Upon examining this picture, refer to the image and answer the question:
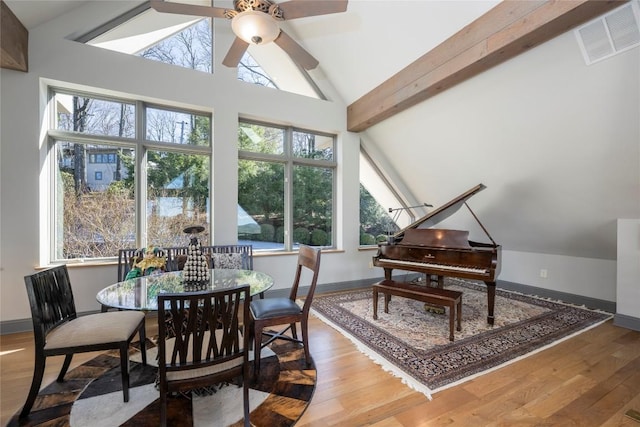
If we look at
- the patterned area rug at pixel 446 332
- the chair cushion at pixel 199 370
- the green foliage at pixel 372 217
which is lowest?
the patterned area rug at pixel 446 332

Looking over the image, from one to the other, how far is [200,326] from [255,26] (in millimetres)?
2127

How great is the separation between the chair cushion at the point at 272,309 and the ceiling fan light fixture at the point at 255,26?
2.21 m

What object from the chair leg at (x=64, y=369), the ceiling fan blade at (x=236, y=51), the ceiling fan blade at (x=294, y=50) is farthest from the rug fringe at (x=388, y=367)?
the ceiling fan blade at (x=236, y=51)

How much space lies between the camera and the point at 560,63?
2.52 m

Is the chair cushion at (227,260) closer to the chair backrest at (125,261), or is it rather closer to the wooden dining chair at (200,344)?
the chair backrest at (125,261)

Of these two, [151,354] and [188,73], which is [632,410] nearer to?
[151,354]

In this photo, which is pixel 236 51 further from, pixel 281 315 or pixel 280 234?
pixel 280 234

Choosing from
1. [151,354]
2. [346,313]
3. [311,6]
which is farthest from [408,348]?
[311,6]

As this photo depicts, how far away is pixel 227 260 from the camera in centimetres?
351

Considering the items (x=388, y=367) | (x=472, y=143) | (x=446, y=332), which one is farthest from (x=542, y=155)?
(x=388, y=367)

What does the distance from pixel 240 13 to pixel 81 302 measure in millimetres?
3490

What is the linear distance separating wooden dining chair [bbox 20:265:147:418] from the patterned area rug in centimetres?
197

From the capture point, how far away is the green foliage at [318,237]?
4781 mm

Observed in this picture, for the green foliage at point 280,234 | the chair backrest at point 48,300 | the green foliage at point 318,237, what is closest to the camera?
the chair backrest at point 48,300
